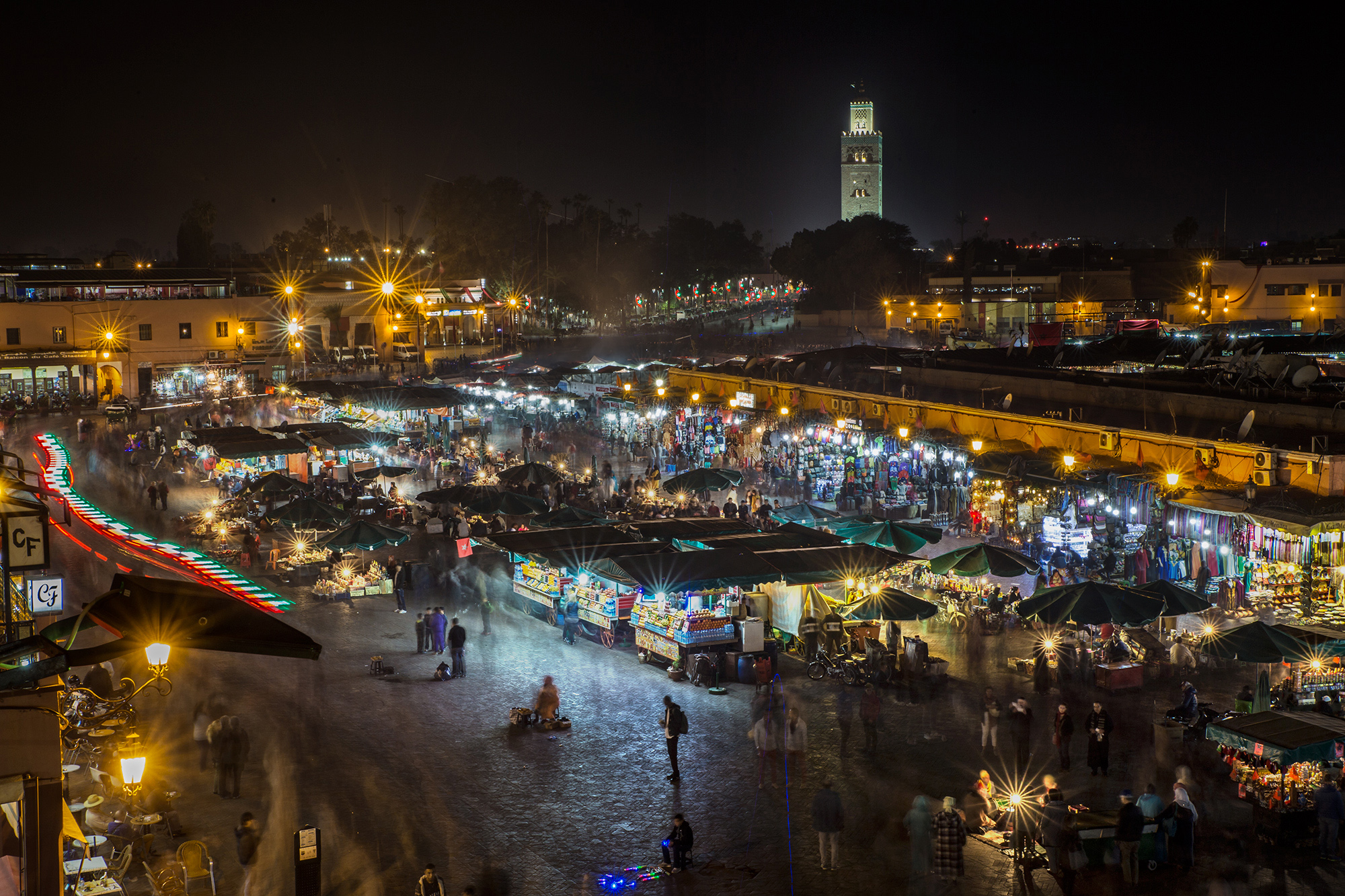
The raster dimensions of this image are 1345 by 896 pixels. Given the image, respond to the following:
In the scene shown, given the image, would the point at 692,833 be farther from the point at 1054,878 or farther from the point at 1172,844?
the point at 1172,844

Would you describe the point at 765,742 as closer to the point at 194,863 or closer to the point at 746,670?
the point at 746,670

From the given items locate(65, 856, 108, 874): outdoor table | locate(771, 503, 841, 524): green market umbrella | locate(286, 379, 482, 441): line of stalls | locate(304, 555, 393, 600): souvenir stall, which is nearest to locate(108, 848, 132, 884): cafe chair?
locate(65, 856, 108, 874): outdoor table

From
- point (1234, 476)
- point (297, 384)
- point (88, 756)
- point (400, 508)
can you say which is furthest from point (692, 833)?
point (297, 384)

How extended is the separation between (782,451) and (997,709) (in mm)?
19925

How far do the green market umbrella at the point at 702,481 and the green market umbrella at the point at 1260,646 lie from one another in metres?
12.7

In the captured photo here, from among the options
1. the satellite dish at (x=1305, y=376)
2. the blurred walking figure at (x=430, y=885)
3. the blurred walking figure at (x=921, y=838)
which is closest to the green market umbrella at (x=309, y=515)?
the blurred walking figure at (x=430, y=885)

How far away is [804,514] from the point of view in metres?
21.9

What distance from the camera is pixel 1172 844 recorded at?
9.70 metres

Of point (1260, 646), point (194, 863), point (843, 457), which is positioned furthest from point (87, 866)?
point (843, 457)

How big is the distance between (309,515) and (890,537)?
1122cm

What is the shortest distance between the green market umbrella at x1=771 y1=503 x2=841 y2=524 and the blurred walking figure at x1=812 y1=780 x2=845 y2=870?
11965 mm

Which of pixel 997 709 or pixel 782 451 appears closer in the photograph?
pixel 997 709

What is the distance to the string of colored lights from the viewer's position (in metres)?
19.7

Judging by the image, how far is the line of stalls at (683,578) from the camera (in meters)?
15.5
